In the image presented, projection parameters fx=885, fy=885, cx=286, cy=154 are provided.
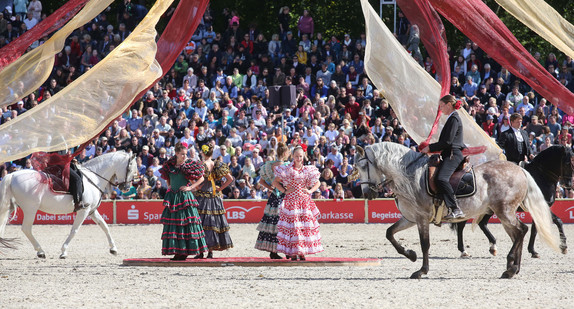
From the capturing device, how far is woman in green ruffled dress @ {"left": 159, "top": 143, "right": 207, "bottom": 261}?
1239 cm

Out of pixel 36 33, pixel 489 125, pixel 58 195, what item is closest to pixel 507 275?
pixel 36 33

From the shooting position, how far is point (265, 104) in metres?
25.0

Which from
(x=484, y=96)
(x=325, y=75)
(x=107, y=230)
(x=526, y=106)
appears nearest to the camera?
(x=107, y=230)

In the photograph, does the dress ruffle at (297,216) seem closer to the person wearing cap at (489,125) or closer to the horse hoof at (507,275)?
the horse hoof at (507,275)

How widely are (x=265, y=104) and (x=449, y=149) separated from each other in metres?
14.5

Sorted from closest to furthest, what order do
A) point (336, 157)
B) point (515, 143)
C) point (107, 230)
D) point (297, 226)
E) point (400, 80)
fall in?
point (400, 80) < point (297, 226) < point (515, 143) < point (107, 230) < point (336, 157)

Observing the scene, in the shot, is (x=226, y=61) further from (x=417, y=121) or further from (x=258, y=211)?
(x=417, y=121)

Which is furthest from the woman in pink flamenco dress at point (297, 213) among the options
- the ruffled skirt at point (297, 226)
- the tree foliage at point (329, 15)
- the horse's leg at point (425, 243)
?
the tree foliage at point (329, 15)

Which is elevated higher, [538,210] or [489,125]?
[489,125]

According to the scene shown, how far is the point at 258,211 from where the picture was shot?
847 inches

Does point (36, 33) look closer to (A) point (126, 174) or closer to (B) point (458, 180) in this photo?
(A) point (126, 174)

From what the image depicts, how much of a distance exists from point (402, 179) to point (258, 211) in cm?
1060

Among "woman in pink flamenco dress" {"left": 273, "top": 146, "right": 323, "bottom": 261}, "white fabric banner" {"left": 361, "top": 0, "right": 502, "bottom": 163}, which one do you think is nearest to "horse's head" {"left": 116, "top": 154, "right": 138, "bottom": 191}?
"woman in pink flamenco dress" {"left": 273, "top": 146, "right": 323, "bottom": 261}

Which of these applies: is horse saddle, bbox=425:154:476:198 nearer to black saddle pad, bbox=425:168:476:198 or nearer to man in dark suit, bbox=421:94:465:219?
black saddle pad, bbox=425:168:476:198
